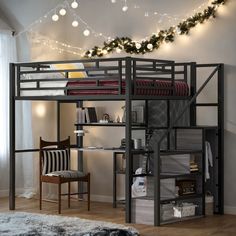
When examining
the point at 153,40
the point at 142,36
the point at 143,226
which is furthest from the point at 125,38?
the point at 143,226

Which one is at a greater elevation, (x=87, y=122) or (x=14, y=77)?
(x=14, y=77)

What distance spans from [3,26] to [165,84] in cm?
279

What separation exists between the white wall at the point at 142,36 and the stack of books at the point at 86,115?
0.85ft

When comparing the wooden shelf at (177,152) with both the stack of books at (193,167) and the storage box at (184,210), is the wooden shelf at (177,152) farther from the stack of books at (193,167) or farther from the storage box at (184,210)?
the storage box at (184,210)

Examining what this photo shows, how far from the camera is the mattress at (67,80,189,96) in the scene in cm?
705

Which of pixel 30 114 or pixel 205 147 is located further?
pixel 30 114

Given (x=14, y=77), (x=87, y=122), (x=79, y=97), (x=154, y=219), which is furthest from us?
(x=87, y=122)

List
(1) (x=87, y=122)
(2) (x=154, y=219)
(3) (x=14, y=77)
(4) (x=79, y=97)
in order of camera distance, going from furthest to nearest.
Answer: (1) (x=87, y=122), (3) (x=14, y=77), (4) (x=79, y=97), (2) (x=154, y=219)

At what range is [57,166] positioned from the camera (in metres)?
8.21

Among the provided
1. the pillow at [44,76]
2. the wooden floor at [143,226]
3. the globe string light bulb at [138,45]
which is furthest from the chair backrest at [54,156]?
the globe string light bulb at [138,45]

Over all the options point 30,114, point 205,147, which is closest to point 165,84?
point 205,147

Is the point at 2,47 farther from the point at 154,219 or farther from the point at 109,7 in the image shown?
the point at 154,219

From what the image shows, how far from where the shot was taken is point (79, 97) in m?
7.30

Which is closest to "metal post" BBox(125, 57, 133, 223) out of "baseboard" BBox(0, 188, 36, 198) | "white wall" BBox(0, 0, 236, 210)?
"white wall" BBox(0, 0, 236, 210)
